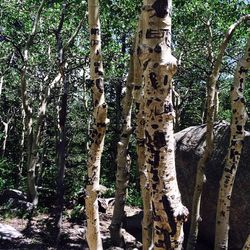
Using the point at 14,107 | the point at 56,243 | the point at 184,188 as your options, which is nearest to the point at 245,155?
the point at 184,188

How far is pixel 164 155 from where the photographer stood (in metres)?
2.72

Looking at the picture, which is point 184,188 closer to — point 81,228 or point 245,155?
point 245,155

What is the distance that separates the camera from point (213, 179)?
35.8ft

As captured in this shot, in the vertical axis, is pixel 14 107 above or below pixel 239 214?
above

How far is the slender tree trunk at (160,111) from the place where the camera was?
268cm

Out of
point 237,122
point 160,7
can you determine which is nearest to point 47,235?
Answer: point 237,122

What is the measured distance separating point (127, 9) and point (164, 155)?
8195 mm

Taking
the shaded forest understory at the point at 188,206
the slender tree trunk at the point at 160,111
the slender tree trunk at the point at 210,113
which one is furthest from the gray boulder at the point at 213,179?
the slender tree trunk at the point at 160,111

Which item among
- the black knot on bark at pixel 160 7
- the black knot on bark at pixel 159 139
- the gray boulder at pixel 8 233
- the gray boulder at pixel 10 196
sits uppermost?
the black knot on bark at pixel 160 7

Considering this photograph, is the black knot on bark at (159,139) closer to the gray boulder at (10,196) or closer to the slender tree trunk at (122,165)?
the slender tree trunk at (122,165)

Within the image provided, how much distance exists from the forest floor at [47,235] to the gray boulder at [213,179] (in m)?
2.17

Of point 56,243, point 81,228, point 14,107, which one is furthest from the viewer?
point 14,107

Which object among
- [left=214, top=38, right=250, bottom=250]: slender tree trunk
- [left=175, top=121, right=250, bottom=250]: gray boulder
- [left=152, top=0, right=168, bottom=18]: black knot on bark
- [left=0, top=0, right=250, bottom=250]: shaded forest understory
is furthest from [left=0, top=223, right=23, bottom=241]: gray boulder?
[left=152, top=0, right=168, bottom=18]: black knot on bark

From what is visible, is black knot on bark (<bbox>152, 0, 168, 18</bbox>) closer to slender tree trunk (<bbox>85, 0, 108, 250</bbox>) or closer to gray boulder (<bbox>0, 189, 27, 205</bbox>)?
slender tree trunk (<bbox>85, 0, 108, 250</bbox>)
